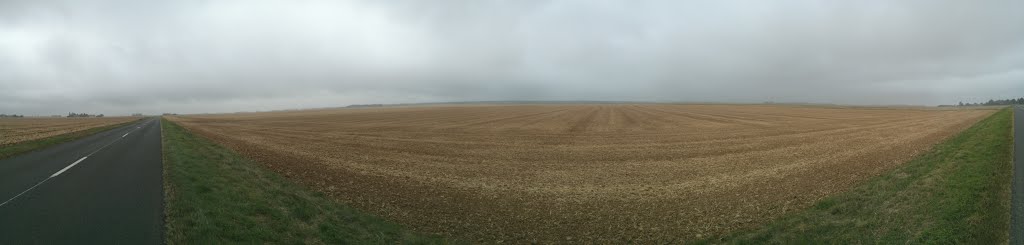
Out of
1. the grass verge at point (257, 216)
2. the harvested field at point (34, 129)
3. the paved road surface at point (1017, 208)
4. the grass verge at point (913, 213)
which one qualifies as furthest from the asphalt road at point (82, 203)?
the harvested field at point (34, 129)

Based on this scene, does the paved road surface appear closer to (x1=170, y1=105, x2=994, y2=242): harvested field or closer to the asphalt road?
(x1=170, y1=105, x2=994, y2=242): harvested field

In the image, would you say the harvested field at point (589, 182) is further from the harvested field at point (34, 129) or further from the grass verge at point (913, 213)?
the harvested field at point (34, 129)

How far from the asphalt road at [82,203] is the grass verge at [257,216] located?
1.29 feet

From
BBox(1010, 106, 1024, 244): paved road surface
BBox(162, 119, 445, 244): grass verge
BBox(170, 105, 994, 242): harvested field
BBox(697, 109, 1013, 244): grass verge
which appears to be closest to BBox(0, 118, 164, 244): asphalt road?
BBox(162, 119, 445, 244): grass verge

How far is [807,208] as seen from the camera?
10.9 metres

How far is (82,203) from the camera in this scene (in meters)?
9.05

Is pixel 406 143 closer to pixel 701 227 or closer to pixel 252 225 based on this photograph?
pixel 252 225

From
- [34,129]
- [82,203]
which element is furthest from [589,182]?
[34,129]

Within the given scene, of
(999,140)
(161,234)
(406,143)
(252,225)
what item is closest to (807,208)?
(252,225)

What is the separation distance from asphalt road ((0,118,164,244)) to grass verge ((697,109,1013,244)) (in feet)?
38.8

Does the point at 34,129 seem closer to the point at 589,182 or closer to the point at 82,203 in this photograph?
the point at 82,203

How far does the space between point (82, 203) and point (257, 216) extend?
3.96m

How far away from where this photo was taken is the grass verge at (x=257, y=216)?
25.0 feet

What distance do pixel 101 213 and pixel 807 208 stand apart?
16.7 m
